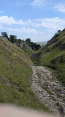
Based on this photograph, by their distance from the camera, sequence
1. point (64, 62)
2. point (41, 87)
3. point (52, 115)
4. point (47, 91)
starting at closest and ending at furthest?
1. point (52, 115)
2. point (47, 91)
3. point (41, 87)
4. point (64, 62)

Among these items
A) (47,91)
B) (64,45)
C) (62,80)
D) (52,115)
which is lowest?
(52,115)

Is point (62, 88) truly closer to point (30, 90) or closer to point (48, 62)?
point (30, 90)

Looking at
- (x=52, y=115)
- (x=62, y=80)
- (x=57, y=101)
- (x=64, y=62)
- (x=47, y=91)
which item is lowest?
(x=52, y=115)

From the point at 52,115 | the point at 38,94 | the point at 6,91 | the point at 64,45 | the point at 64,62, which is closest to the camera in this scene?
the point at 52,115

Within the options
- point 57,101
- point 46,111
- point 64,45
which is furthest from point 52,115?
point 64,45

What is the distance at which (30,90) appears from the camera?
40000 mm

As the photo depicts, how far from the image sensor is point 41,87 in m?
45.7

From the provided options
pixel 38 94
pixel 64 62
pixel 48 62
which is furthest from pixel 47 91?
pixel 48 62

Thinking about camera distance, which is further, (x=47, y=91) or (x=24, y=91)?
(x=47, y=91)

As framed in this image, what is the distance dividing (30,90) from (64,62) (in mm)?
39568

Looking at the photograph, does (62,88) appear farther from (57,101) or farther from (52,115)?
(52,115)

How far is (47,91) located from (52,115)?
1224 centimetres

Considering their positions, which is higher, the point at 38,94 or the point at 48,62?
the point at 48,62

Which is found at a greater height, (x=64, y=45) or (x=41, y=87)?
(x=64, y=45)
